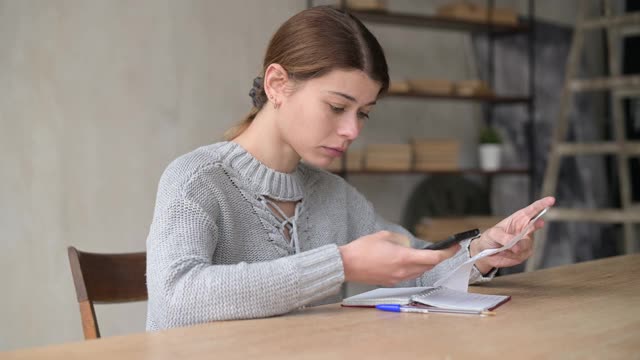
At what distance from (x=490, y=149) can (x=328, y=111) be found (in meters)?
3.40

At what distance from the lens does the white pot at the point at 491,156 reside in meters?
5.16

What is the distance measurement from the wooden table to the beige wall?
2380 millimetres

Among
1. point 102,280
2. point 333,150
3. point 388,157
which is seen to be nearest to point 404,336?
point 333,150

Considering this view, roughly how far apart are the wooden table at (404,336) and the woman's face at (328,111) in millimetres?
369

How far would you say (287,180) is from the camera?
206 centimetres

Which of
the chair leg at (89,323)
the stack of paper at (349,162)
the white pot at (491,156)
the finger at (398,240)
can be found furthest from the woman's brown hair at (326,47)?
the white pot at (491,156)

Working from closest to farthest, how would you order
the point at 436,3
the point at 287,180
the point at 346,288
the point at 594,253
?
the point at 287,180 → the point at 346,288 → the point at 436,3 → the point at 594,253

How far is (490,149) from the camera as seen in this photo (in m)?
5.16

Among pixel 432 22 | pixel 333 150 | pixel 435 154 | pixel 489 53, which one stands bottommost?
pixel 435 154

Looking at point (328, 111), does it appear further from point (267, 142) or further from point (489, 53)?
point (489, 53)

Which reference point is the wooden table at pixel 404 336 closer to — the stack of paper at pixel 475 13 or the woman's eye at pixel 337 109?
the woman's eye at pixel 337 109

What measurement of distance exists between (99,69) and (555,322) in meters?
2.82

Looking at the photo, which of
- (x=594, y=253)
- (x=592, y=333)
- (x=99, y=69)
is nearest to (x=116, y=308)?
(x=99, y=69)

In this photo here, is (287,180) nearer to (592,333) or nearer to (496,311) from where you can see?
(496,311)
